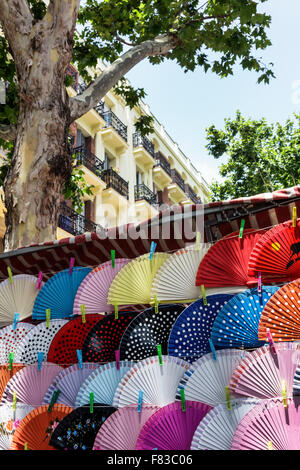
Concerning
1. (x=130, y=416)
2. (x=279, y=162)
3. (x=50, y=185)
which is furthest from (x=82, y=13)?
(x=279, y=162)

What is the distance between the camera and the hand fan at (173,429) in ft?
5.74

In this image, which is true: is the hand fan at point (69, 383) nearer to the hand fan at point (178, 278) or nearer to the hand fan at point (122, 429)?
the hand fan at point (122, 429)

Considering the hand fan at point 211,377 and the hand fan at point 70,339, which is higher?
the hand fan at point 70,339

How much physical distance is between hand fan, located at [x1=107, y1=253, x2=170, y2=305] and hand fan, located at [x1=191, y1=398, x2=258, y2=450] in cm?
71

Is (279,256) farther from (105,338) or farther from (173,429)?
(105,338)

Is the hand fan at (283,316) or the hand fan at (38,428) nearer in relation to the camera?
the hand fan at (283,316)

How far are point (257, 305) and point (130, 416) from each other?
2.43 feet

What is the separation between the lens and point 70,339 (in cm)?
231

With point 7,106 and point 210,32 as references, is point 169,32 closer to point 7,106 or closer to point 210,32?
point 210,32

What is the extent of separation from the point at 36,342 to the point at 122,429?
783mm

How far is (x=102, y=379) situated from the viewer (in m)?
2.04

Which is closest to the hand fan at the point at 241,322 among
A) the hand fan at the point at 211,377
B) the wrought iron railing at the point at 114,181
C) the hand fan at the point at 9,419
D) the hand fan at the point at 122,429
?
the hand fan at the point at 211,377

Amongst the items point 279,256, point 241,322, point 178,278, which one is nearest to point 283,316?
point 241,322

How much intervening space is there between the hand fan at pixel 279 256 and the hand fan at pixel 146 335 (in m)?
0.48
